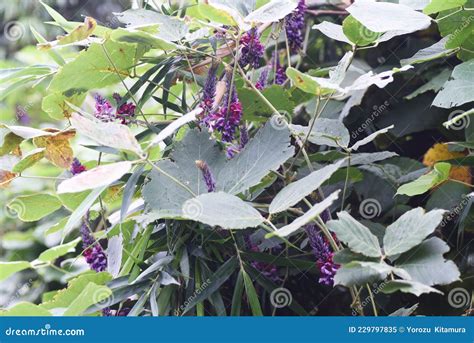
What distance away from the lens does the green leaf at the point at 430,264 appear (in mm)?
486

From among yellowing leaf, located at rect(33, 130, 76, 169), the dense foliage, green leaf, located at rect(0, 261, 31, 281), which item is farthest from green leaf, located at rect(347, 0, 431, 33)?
green leaf, located at rect(0, 261, 31, 281)

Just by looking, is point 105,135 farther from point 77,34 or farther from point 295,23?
point 295,23

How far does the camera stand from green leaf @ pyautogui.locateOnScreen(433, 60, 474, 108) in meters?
0.63

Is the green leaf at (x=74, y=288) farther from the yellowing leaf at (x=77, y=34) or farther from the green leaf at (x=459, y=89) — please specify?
the green leaf at (x=459, y=89)

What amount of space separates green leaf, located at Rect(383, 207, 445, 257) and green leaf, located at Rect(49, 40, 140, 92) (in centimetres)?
32

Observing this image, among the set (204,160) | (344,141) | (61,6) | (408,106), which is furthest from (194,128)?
(61,6)

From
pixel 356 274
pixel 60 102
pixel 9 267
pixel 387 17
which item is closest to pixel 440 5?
pixel 387 17

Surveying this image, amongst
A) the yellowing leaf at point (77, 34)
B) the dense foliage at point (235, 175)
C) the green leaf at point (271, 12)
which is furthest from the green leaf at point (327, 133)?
the yellowing leaf at point (77, 34)

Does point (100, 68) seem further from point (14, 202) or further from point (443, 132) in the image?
point (443, 132)

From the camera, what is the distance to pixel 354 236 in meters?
0.51

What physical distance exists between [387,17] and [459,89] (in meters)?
0.11

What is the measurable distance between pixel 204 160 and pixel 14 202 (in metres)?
0.26
